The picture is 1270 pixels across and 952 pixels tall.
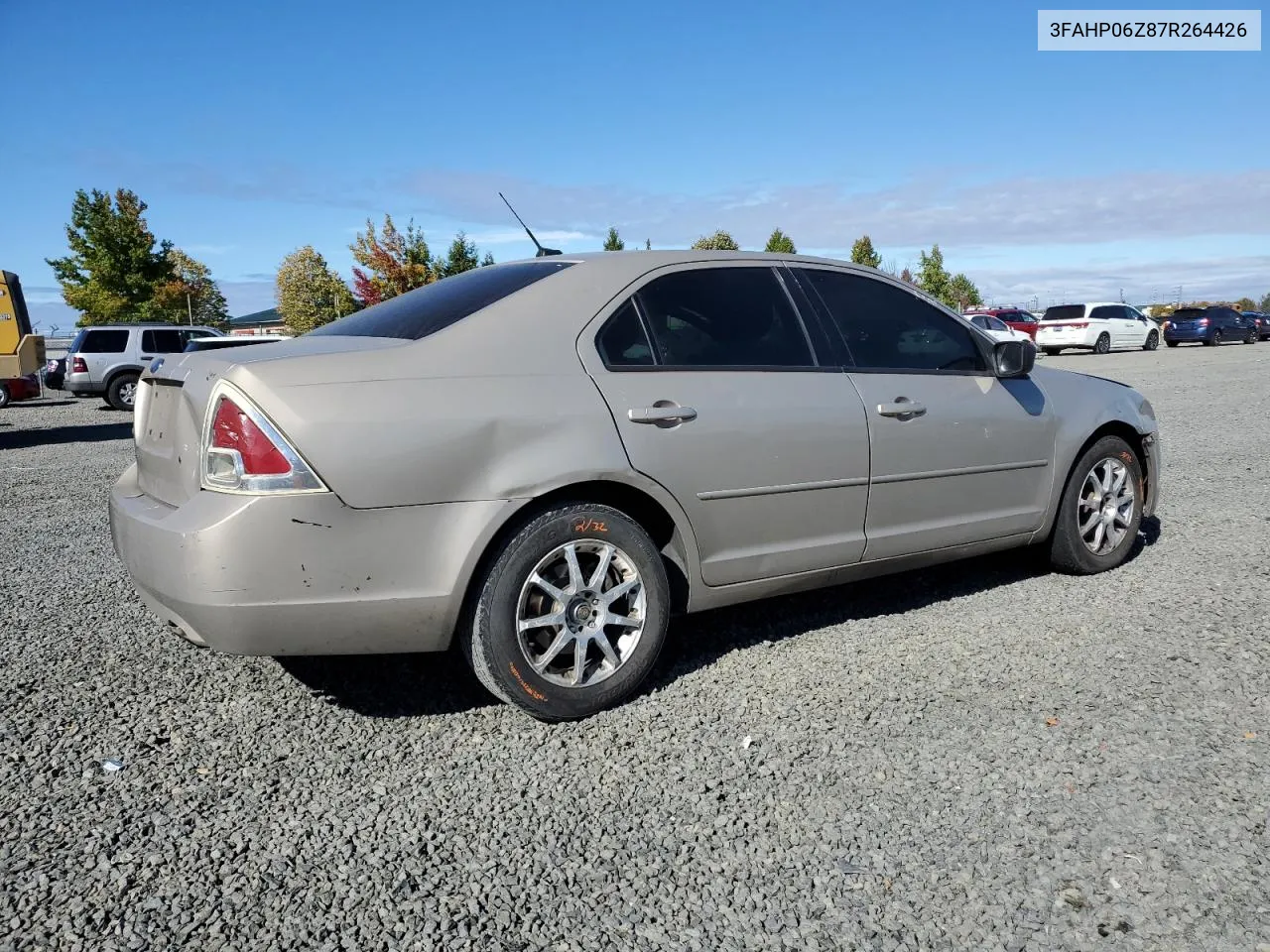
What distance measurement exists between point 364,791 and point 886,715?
169 centimetres

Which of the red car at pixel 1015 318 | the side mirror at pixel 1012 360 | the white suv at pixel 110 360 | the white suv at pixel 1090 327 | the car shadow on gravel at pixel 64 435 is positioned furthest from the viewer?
the red car at pixel 1015 318

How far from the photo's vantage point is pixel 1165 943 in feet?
6.99

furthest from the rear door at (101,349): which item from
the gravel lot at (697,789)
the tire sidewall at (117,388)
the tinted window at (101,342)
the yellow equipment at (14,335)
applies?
the gravel lot at (697,789)

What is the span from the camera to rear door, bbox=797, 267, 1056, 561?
4078 mm

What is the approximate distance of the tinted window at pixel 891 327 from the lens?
13.8 ft

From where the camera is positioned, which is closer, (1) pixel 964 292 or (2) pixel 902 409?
(2) pixel 902 409

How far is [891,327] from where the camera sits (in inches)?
171

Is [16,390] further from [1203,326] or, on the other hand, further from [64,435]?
[1203,326]

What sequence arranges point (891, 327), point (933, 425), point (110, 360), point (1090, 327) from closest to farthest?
point (933, 425) < point (891, 327) < point (110, 360) < point (1090, 327)

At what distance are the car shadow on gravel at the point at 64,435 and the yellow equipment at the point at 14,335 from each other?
103 cm

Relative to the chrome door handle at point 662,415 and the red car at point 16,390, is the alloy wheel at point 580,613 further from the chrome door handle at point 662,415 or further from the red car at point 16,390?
the red car at point 16,390

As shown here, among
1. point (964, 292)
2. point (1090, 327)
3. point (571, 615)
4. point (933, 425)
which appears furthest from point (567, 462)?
point (964, 292)

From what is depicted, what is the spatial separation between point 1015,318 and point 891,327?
122 ft

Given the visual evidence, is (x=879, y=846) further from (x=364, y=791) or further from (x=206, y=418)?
(x=206, y=418)
